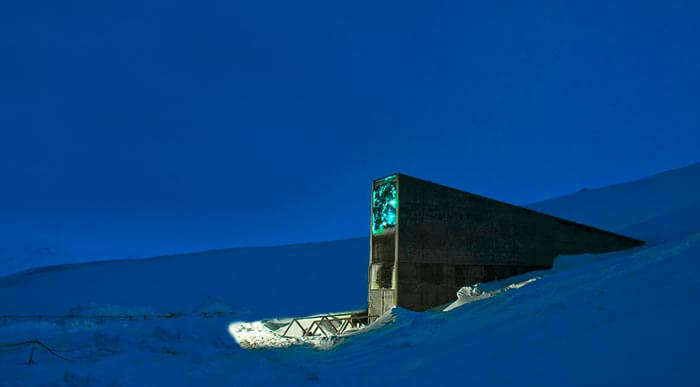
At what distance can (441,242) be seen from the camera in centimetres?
2050

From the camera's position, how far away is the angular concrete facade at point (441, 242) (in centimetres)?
1972

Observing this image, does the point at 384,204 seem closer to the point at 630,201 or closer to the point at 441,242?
the point at 441,242

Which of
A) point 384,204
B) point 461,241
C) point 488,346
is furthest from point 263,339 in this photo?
point 488,346

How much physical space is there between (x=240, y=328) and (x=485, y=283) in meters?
11.8

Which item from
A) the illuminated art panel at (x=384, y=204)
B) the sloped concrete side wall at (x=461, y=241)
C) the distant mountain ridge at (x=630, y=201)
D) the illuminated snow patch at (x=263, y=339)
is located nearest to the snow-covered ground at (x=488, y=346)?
the illuminated snow patch at (x=263, y=339)

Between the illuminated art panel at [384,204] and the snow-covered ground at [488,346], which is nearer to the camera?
the snow-covered ground at [488,346]

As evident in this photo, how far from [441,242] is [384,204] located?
3022 mm

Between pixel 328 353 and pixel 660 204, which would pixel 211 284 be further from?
pixel 660 204

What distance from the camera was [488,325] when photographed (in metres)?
9.05

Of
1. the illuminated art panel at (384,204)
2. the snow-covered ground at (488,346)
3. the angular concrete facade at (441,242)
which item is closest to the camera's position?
the snow-covered ground at (488,346)

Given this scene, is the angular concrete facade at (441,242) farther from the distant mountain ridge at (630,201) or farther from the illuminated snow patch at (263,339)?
the distant mountain ridge at (630,201)

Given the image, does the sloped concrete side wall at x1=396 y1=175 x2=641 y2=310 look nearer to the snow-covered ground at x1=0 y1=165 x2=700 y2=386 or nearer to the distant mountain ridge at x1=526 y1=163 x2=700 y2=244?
the snow-covered ground at x1=0 y1=165 x2=700 y2=386

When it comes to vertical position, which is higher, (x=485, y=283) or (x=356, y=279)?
(x=356, y=279)

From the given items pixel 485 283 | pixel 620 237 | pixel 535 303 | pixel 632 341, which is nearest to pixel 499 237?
pixel 485 283
